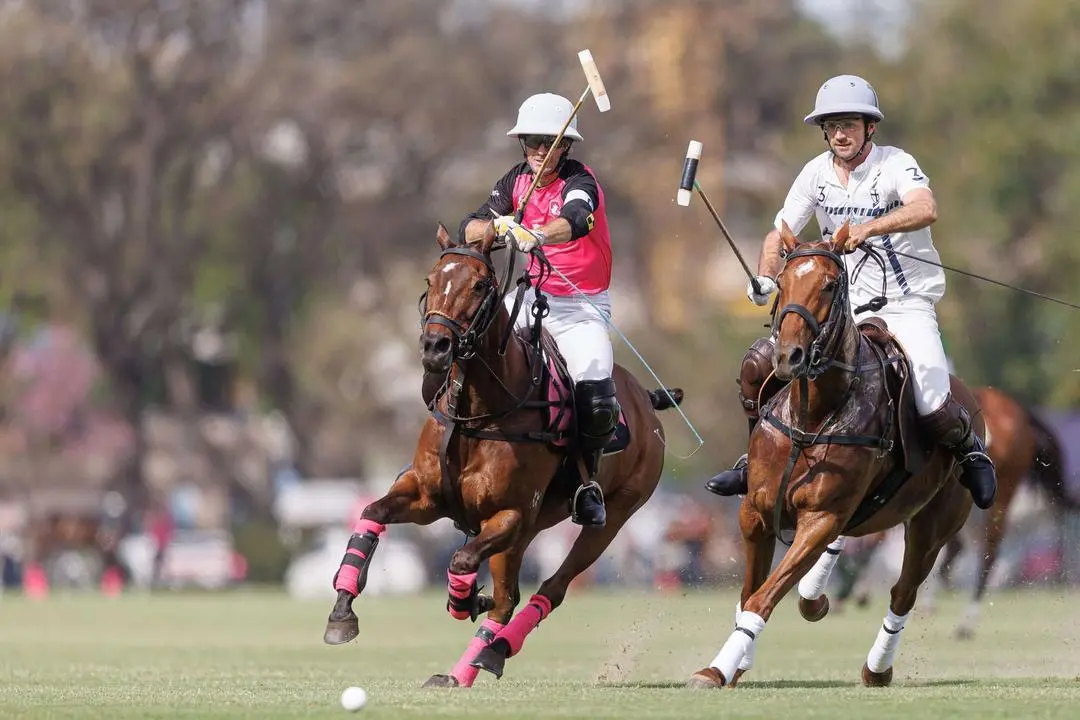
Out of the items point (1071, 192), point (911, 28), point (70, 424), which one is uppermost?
point (911, 28)

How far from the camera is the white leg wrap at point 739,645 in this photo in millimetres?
10727

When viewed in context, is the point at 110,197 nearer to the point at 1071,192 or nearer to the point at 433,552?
the point at 433,552

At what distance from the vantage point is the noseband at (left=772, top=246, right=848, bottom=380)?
34.9 ft

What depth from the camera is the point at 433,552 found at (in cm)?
3978

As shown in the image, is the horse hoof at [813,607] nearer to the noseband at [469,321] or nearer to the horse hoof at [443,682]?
the horse hoof at [443,682]

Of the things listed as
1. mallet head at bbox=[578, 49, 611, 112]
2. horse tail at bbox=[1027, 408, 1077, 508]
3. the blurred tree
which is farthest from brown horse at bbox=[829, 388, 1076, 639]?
the blurred tree

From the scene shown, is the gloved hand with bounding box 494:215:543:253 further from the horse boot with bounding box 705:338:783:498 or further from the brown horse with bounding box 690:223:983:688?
the horse boot with bounding box 705:338:783:498

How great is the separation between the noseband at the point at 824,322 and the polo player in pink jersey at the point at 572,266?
1466mm

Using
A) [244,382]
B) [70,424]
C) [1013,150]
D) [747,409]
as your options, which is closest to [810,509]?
[747,409]

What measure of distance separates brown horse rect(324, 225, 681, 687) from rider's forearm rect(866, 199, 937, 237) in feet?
6.26

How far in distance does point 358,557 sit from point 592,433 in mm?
1621

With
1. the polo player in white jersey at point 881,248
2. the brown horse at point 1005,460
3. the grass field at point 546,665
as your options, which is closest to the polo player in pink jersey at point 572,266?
the polo player in white jersey at point 881,248

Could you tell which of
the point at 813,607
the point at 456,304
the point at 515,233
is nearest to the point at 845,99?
the point at 515,233

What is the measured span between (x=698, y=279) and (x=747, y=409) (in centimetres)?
3992
